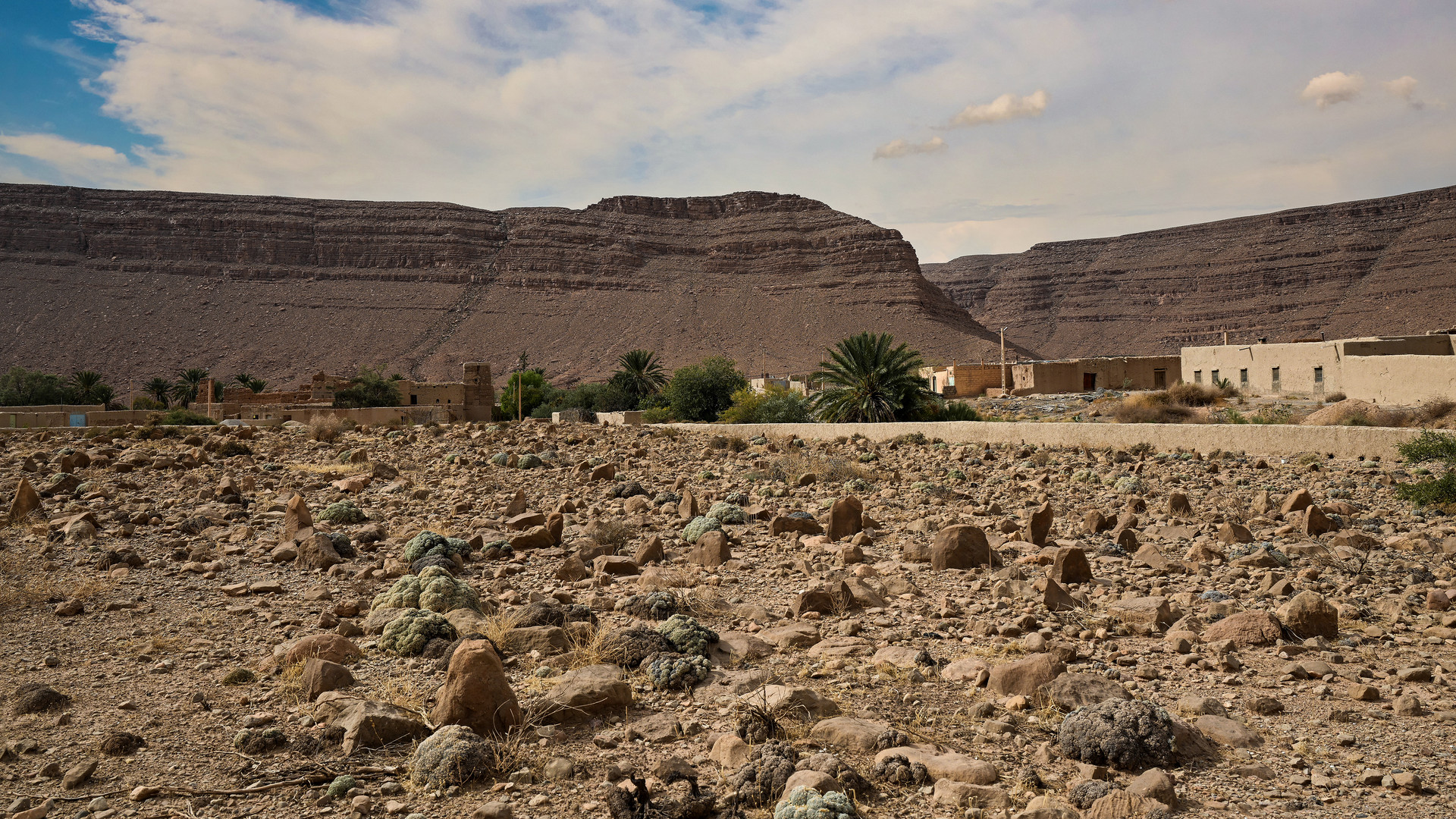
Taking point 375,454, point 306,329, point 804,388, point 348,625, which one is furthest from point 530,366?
point 348,625

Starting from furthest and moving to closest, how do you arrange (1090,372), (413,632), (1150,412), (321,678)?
(1090,372)
(1150,412)
(413,632)
(321,678)

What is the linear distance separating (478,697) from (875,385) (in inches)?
909

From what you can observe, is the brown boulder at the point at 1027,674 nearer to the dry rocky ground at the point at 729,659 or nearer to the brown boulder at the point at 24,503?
the dry rocky ground at the point at 729,659

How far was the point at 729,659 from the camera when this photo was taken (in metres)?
5.79

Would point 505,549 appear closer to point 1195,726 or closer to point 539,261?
point 1195,726

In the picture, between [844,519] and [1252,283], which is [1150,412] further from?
[1252,283]

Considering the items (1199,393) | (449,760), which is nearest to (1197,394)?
(1199,393)

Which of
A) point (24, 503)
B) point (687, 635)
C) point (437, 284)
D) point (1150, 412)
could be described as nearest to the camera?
point (687, 635)

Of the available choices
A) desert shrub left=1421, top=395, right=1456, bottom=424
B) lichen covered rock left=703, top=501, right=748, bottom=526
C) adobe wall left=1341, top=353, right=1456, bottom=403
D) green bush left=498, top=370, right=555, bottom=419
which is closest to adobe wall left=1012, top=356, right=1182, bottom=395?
adobe wall left=1341, top=353, right=1456, bottom=403

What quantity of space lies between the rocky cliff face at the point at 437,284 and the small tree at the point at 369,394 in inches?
847

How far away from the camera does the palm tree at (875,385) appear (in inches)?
1046

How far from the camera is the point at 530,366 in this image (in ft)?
268

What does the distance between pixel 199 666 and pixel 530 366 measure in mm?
77406

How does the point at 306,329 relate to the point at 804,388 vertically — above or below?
above
